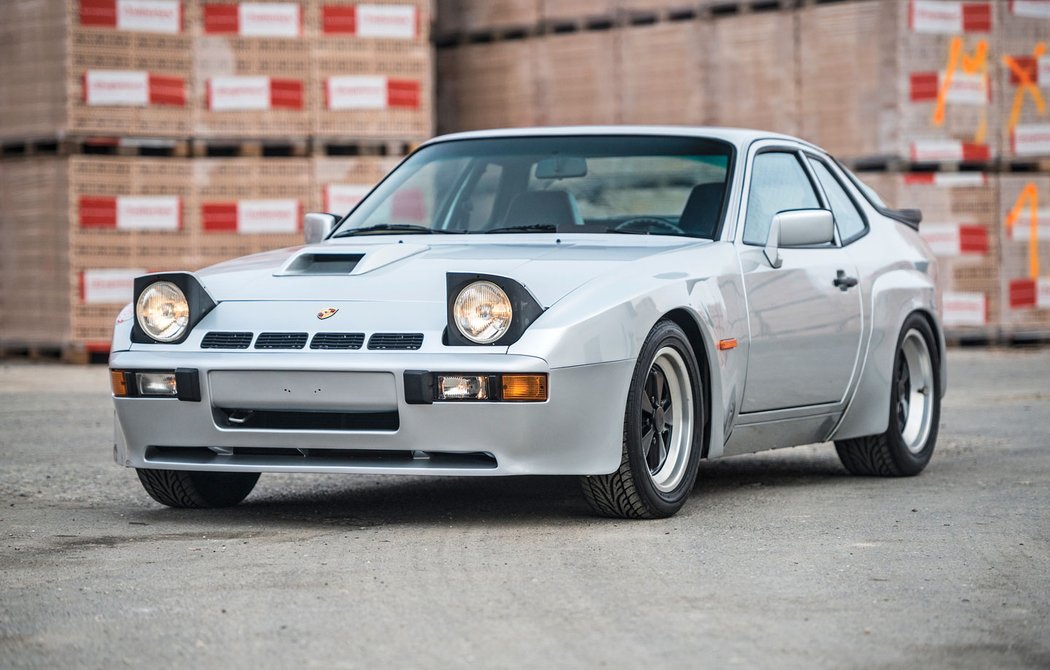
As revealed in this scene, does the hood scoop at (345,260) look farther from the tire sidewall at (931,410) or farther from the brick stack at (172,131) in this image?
the brick stack at (172,131)

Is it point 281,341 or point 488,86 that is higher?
point 488,86

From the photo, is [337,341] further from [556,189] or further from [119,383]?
[556,189]

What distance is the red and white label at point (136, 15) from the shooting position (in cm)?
1334

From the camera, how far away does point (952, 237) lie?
1421 centimetres

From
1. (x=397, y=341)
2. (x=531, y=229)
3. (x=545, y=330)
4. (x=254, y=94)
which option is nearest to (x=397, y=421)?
(x=397, y=341)

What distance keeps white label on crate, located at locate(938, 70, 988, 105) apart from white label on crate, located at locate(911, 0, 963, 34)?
37 cm

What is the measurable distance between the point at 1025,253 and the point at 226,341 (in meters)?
10.1

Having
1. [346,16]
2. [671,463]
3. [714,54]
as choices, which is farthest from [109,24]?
[671,463]

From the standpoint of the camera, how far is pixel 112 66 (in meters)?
13.4

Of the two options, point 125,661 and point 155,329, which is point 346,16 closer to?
point 155,329

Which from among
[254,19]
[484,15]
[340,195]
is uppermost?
[484,15]

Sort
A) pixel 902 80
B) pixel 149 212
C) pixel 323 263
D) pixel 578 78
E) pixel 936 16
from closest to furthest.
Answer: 1. pixel 323 263
2. pixel 149 212
3. pixel 902 80
4. pixel 936 16
5. pixel 578 78

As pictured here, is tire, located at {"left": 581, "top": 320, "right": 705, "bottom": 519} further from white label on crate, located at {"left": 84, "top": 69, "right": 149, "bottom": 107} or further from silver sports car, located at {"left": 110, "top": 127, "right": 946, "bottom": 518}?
white label on crate, located at {"left": 84, "top": 69, "right": 149, "bottom": 107}

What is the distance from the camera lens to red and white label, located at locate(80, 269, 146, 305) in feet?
44.0
